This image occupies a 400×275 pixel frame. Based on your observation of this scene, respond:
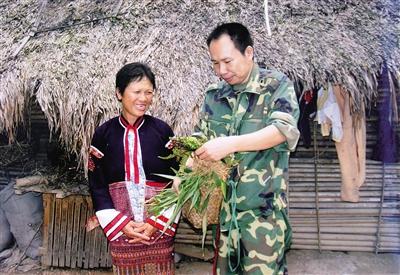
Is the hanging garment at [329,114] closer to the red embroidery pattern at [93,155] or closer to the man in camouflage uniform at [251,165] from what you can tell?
the man in camouflage uniform at [251,165]

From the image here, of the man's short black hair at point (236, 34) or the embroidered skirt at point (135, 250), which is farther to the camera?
the embroidered skirt at point (135, 250)

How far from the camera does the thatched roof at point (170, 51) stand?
12.5ft

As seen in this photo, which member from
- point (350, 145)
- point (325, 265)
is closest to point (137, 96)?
point (350, 145)

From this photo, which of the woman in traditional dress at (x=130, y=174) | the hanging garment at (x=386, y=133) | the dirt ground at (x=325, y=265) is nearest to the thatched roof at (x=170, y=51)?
the hanging garment at (x=386, y=133)

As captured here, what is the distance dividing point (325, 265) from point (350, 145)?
1.40 m

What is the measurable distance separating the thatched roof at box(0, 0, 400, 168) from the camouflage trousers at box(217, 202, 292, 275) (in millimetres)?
1700

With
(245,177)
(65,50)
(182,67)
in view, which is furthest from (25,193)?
(245,177)

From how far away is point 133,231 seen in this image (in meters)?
2.35

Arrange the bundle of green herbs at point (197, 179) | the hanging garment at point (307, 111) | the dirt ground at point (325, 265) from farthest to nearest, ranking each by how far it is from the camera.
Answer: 1. the dirt ground at point (325, 265)
2. the hanging garment at point (307, 111)
3. the bundle of green herbs at point (197, 179)

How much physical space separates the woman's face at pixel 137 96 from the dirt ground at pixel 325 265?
107 inches

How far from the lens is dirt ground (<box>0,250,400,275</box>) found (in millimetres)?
4340

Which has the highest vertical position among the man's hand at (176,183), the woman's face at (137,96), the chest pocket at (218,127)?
the woman's face at (137,96)

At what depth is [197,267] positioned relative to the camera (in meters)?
4.62

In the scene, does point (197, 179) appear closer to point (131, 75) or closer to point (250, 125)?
point (250, 125)
